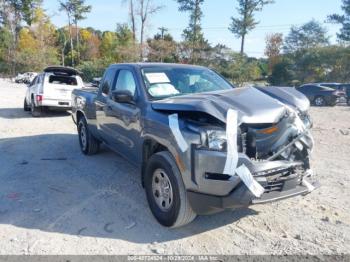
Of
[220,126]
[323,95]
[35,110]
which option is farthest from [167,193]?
[323,95]

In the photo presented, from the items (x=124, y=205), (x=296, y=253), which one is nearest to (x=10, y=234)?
(x=124, y=205)

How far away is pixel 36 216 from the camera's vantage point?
4262 millimetres

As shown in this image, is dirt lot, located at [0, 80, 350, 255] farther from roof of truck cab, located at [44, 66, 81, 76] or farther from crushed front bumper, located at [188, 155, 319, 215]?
roof of truck cab, located at [44, 66, 81, 76]

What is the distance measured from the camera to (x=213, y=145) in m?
3.37

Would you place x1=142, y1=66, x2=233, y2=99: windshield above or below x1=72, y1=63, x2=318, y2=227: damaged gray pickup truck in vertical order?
above

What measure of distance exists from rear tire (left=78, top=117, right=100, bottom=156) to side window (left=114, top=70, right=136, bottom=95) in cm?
181

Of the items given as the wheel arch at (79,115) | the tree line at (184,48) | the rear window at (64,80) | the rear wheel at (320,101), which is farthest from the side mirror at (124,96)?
Answer: the tree line at (184,48)

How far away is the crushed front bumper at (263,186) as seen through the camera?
331cm

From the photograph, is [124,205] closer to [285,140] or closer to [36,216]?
[36,216]

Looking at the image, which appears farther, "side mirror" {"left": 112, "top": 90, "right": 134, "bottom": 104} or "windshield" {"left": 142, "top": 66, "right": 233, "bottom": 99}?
"windshield" {"left": 142, "top": 66, "right": 233, "bottom": 99}

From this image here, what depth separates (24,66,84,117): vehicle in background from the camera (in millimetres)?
12230

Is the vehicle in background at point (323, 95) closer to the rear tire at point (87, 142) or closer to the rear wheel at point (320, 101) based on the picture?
the rear wheel at point (320, 101)

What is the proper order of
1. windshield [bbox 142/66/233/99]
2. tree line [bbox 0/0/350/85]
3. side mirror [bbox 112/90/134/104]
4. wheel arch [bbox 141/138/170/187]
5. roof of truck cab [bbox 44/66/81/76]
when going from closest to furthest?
1. wheel arch [bbox 141/138/170/187]
2. side mirror [bbox 112/90/134/104]
3. windshield [bbox 142/66/233/99]
4. roof of truck cab [bbox 44/66/81/76]
5. tree line [bbox 0/0/350/85]

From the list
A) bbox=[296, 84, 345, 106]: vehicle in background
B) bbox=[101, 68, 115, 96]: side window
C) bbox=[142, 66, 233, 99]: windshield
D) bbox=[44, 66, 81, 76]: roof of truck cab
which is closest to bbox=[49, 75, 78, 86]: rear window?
bbox=[44, 66, 81, 76]: roof of truck cab
